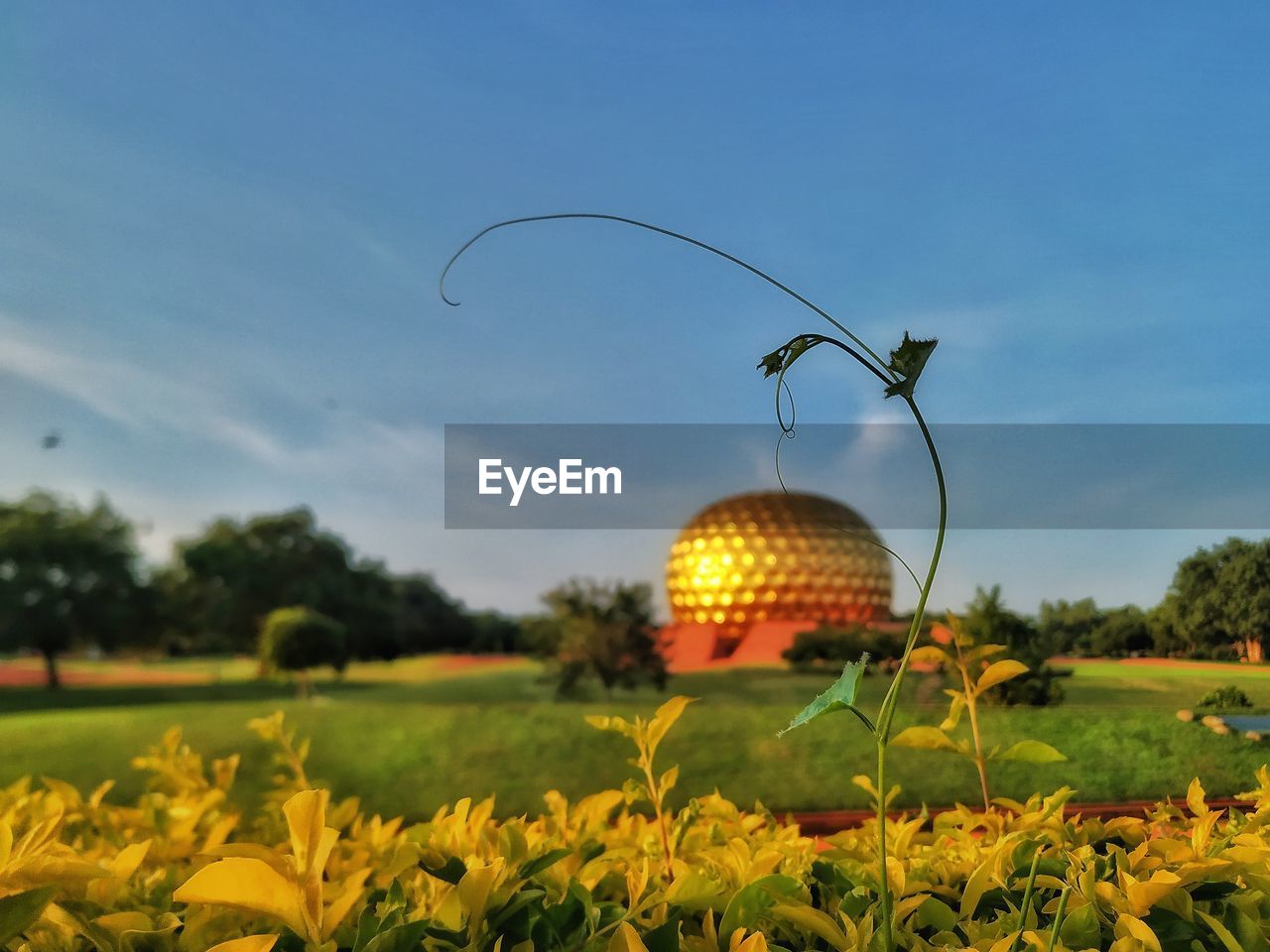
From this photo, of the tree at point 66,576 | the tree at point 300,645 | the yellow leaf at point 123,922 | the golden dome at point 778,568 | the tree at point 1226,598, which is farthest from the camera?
the tree at point 66,576

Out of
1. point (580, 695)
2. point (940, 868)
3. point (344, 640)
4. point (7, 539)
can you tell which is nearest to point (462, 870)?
point (940, 868)

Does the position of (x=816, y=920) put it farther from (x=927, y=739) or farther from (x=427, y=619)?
(x=427, y=619)

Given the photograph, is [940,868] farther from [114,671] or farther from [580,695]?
[114,671]

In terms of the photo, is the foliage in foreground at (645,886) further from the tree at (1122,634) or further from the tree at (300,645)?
the tree at (300,645)

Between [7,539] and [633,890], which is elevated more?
[7,539]

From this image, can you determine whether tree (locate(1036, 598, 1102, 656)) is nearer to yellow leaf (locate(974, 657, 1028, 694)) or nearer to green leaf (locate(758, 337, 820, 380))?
yellow leaf (locate(974, 657, 1028, 694))

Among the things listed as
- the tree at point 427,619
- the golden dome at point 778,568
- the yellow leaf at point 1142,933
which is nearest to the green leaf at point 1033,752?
the yellow leaf at point 1142,933
